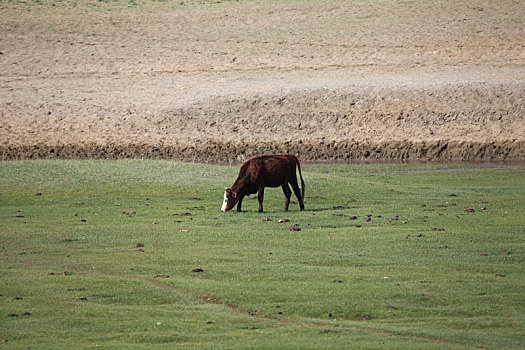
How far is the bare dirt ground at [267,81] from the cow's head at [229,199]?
15179mm

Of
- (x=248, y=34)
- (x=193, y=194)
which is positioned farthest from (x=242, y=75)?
(x=193, y=194)

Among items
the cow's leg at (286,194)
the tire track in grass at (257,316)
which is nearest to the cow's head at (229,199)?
the cow's leg at (286,194)

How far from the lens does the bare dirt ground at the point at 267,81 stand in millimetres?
35969

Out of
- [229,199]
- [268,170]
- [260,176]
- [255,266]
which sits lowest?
[229,199]

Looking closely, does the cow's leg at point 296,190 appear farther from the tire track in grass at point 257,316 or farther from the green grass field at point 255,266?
the tire track in grass at point 257,316

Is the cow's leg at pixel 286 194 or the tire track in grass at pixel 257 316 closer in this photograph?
the tire track in grass at pixel 257 316

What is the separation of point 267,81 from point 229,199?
23.6 meters

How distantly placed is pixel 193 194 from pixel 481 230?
905cm

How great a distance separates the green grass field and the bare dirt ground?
11.7 meters

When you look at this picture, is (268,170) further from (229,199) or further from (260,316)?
(260,316)

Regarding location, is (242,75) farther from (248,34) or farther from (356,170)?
(356,170)

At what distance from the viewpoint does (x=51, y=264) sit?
13969 mm

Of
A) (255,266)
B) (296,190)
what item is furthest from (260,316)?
(296,190)

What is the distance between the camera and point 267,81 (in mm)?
43031
